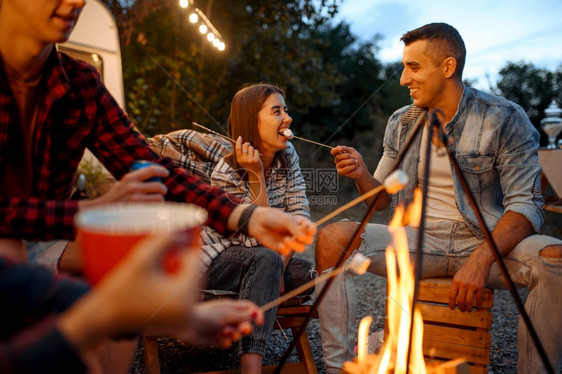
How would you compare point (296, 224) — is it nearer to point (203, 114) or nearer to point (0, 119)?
point (0, 119)

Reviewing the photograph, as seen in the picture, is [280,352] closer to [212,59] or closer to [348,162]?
[348,162]

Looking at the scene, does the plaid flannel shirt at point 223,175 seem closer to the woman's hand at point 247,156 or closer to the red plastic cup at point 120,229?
the woman's hand at point 247,156

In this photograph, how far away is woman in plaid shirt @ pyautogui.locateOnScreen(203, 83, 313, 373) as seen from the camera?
8.09 feet

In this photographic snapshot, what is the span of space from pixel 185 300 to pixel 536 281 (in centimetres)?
222

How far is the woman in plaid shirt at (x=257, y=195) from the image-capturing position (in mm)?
2465

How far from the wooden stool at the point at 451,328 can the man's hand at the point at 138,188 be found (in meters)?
1.81

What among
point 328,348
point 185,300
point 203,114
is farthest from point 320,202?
point 185,300

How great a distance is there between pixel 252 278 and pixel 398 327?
2.57ft

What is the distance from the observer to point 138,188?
1328mm

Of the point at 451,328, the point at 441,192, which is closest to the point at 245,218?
the point at 451,328

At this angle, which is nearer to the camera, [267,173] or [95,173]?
[267,173]

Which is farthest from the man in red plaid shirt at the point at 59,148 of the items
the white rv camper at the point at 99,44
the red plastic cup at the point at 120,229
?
the white rv camper at the point at 99,44

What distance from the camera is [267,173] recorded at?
321 centimetres

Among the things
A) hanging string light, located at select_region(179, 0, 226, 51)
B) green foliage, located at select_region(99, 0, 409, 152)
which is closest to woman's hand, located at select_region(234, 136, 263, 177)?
hanging string light, located at select_region(179, 0, 226, 51)
